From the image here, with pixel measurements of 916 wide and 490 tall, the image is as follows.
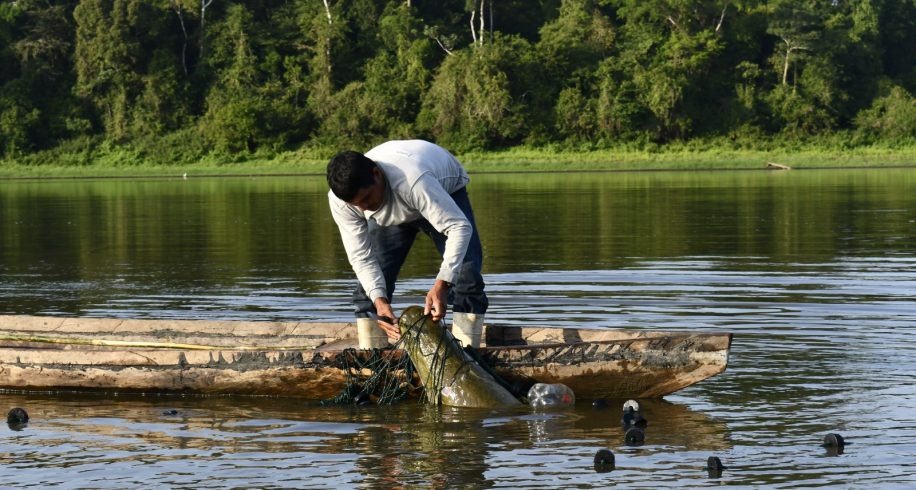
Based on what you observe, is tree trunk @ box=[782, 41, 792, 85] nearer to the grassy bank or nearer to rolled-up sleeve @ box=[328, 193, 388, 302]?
the grassy bank

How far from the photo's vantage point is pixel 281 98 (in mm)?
62562

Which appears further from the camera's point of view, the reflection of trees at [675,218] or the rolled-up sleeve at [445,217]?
the reflection of trees at [675,218]

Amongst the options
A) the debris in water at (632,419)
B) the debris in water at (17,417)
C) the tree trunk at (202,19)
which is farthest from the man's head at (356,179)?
the tree trunk at (202,19)

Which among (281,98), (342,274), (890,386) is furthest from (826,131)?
(890,386)

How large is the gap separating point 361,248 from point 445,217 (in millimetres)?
727

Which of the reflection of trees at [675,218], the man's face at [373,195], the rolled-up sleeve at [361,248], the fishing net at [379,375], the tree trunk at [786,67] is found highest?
the tree trunk at [786,67]

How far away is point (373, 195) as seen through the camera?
7.80 metres

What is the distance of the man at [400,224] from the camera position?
25.6 feet

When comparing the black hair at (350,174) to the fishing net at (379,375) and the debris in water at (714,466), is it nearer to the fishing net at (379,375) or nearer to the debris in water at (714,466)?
the fishing net at (379,375)

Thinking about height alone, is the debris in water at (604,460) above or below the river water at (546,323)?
above

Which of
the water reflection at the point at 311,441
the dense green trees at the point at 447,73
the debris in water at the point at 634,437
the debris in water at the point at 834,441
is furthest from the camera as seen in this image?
the dense green trees at the point at 447,73

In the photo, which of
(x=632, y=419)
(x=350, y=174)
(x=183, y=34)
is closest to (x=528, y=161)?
(x=183, y=34)

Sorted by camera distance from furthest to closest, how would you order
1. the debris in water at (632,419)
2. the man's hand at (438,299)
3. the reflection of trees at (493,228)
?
the reflection of trees at (493,228)
the man's hand at (438,299)
the debris in water at (632,419)

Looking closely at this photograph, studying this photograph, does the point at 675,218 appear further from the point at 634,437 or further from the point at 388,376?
the point at 634,437
